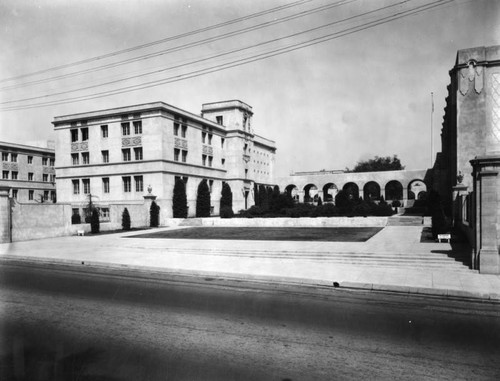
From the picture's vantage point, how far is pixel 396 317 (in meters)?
7.36

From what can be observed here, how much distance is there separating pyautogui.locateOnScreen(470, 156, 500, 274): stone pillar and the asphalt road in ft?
10.7

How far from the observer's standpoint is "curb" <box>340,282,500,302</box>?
8812 millimetres

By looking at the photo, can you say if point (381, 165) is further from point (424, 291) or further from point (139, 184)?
point (424, 291)

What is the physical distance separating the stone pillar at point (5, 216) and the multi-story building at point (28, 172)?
29674 millimetres

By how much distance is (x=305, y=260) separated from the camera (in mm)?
14453

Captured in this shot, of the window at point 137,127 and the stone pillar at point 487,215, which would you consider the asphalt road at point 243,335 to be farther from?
the window at point 137,127

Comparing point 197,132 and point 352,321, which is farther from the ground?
point 197,132

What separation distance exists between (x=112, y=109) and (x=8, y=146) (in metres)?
23.0

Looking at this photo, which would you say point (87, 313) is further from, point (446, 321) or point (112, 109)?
point (112, 109)

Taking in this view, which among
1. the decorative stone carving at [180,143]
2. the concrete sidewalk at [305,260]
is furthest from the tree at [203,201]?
the concrete sidewalk at [305,260]

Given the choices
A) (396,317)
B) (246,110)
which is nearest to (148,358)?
(396,317)

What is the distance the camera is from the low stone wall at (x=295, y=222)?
90.8ft

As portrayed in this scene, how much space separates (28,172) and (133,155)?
86.9ft

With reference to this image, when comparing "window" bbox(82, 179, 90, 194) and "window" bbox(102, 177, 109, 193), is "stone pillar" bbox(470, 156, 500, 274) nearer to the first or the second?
"window" bbox(102, 177, 109, 193)
